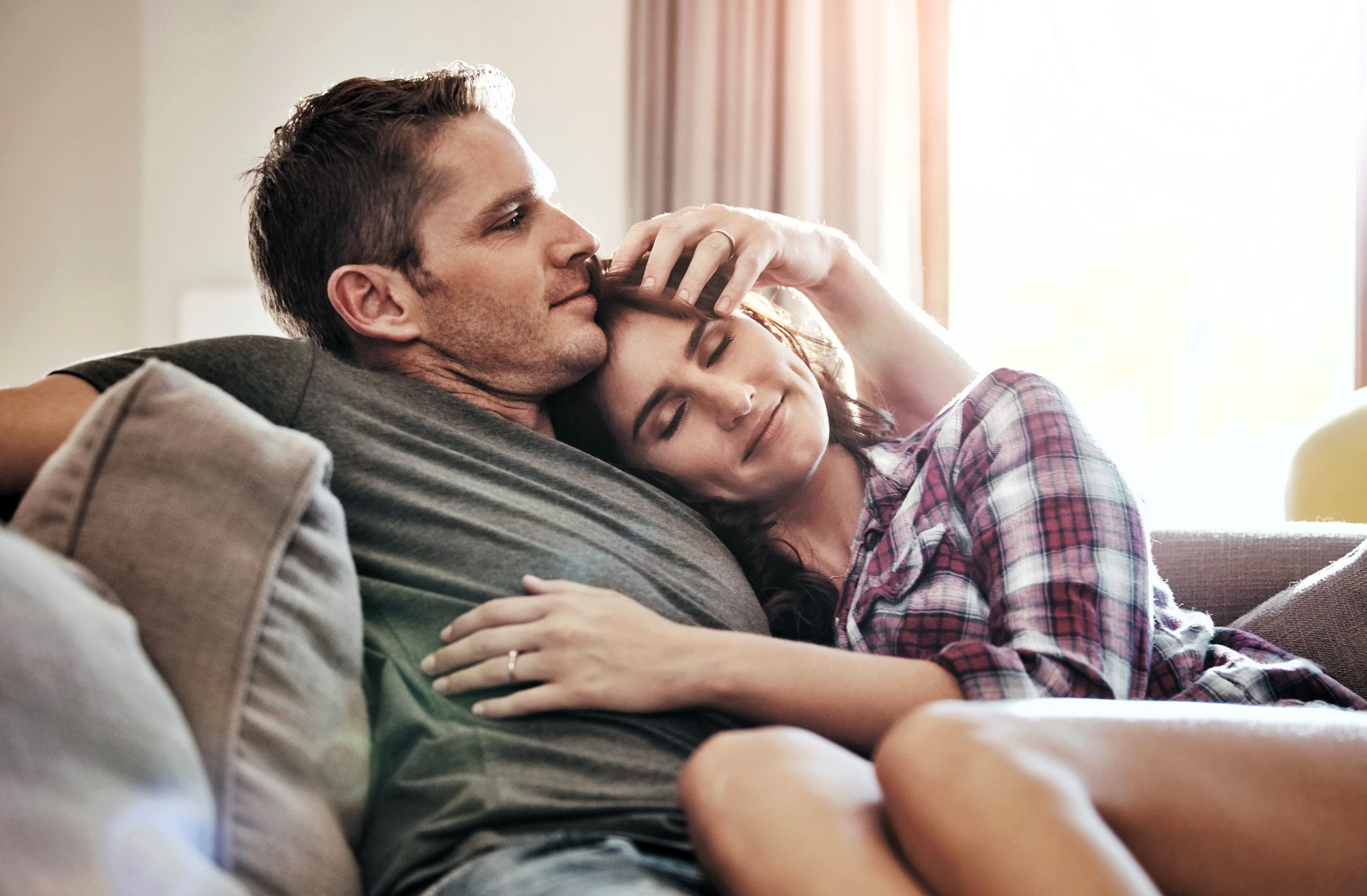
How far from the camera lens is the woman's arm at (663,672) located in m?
0.92

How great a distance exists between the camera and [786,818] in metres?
0.72

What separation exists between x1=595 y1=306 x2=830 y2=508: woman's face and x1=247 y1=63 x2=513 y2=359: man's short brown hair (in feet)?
0.95

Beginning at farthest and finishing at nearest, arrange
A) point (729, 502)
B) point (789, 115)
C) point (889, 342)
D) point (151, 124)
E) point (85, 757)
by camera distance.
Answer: point (151, 124) < point (789, 115) < point (889, 342) < point (729, 502) < point (85, 757)

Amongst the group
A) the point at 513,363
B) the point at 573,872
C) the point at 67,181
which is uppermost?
the point at 67,181

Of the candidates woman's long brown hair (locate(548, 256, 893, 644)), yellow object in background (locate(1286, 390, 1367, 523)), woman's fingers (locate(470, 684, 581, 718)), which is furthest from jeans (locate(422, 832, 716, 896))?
yellow object in background (locate(1286, 390, 1367, 523))

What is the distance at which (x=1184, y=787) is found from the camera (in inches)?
28.4

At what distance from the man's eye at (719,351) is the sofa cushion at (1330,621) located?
729 millimetres

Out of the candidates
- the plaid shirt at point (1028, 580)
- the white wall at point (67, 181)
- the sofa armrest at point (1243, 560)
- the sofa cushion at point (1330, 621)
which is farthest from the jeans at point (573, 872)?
the white wall at point (67, 181)

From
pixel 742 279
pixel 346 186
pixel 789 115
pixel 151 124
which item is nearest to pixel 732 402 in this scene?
pixel 742 279

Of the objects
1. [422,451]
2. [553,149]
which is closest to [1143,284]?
[553,149]

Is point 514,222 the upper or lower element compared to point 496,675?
upper

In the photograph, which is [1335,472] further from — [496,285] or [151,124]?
[151,124]

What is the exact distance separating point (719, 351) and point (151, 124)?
3.19 metres

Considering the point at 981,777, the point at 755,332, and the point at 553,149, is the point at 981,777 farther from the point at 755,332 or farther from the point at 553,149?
the point at 553,149
